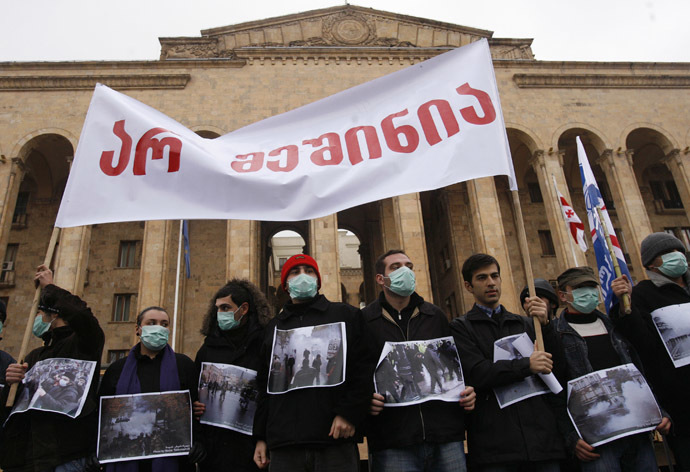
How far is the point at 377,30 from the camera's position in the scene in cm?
2106

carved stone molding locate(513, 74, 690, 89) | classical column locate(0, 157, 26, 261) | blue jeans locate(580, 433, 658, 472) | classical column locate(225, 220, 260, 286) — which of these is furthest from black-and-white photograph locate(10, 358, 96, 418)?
carved stone molding locate(513, 74, 690, 89)

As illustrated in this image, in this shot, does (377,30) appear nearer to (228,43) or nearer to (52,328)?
(228,43)

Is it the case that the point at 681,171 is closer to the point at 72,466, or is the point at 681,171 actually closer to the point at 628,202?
the point at 628,202

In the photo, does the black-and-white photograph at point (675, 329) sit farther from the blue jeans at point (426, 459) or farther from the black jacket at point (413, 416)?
the blue jeans at point (426, 459)

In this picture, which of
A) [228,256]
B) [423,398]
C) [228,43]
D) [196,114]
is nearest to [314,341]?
[423,398]

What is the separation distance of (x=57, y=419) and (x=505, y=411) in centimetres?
388

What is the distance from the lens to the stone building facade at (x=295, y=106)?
16750 mm

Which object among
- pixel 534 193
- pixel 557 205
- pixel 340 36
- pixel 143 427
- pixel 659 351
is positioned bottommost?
pixel 143 427

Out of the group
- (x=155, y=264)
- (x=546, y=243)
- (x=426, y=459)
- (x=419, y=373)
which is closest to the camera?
(x=426, y=459)

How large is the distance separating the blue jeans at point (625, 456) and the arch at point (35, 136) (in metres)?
18.7

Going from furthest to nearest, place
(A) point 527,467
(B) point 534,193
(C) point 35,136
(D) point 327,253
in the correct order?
1. (B) point 534,193
2. (C) point 35,136
3. (D) point 327,253
4. (A) point 527,467

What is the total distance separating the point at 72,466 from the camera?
13.2 ft

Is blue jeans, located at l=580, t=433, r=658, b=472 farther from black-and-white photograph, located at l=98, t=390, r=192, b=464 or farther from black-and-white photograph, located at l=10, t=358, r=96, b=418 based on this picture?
black-and-white photograph, located at l=10, t=358, r=96, b=418

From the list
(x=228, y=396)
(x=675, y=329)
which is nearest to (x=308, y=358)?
(x=228, y=396)
